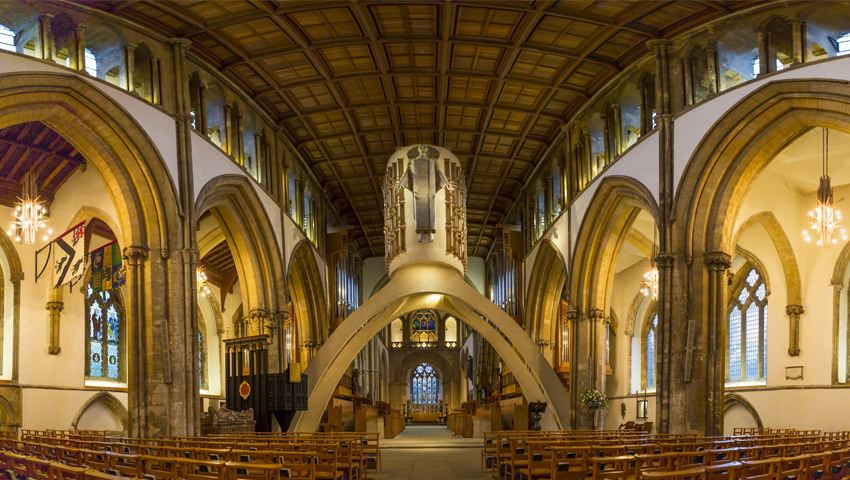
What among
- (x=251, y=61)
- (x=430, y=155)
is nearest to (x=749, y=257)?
(x=430, y=155)

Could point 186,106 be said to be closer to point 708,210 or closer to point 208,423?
point 208,423

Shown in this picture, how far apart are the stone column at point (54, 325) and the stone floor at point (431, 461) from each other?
9608 mm

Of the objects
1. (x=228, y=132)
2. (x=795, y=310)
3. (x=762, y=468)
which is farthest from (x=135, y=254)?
(x=795, y=310)

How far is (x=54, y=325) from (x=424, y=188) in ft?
36.5

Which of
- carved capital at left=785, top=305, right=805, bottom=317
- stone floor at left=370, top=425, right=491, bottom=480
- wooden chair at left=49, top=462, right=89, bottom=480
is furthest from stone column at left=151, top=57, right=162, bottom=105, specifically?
carved capital at left=785, top=305, right=805, bottom=317

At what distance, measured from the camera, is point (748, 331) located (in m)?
A: 28.1

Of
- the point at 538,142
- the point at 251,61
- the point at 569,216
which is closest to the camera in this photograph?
the point at 251,61

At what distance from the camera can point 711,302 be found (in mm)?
19828

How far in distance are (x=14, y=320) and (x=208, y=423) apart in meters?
7.57

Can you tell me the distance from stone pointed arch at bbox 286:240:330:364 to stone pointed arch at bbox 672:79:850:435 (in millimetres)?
16559

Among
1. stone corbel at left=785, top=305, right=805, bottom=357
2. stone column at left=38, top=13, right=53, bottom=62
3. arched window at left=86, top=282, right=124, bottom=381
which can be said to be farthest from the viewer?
arched window at left=86, top=282, right=124, bottom=381

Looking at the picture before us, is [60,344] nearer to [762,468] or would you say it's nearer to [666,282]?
[666,282]

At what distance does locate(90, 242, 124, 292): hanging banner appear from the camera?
2302cm

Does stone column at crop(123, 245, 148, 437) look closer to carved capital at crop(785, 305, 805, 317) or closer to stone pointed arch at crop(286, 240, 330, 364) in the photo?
stone pointed arch at crop(286, 240, 330, 364)
